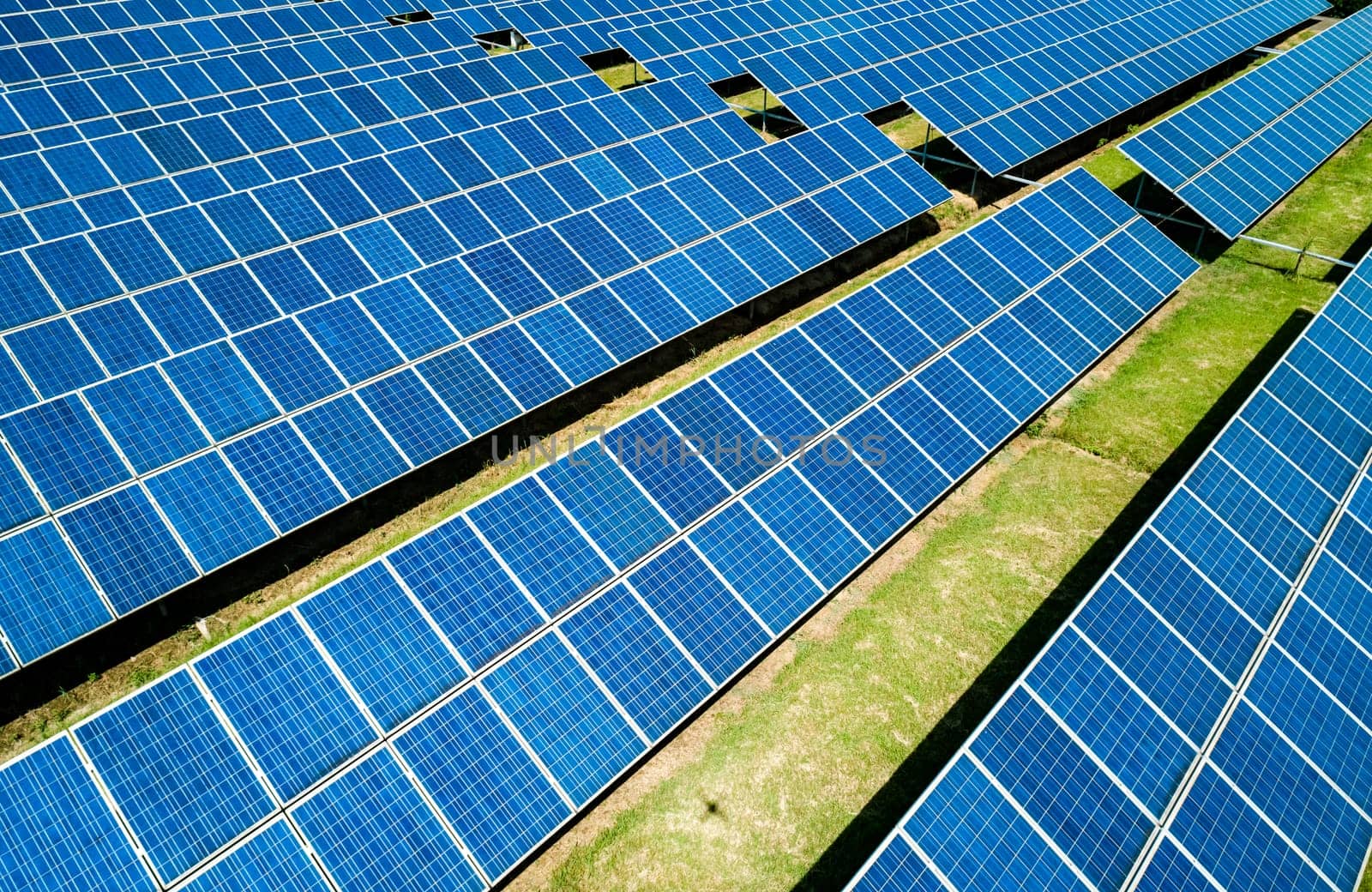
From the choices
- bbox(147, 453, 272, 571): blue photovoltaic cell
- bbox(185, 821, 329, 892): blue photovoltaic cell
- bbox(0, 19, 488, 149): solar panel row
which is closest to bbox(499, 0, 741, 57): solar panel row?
bbox(0, 19, 488, 149): solar panel row

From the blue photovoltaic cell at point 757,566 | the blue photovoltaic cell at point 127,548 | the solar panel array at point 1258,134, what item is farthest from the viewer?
the solar panel array at point 1258,134

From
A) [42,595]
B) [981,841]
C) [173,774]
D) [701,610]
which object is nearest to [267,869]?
[173,774]

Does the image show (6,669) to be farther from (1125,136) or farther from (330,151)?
(1125,136)

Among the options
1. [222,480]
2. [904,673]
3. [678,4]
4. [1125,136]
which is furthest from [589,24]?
[904,673]

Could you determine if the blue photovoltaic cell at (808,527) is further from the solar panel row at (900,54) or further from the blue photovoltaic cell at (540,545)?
the solar panel row at (900,54)

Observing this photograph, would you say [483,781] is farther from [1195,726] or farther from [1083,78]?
[1083,78]

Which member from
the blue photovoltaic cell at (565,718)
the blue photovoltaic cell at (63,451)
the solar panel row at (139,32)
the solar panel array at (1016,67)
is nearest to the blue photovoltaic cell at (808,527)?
the blue photovoltaic cell at (565,718)
